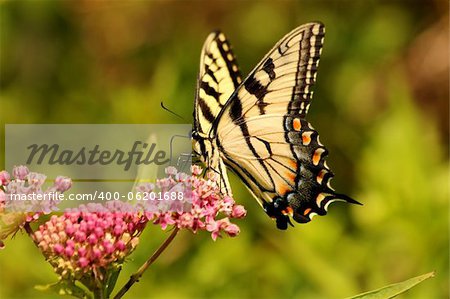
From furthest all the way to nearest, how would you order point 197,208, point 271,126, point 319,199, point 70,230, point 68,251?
point 271,126
point 319,199
point 197,208
point 70,230
point 68,251

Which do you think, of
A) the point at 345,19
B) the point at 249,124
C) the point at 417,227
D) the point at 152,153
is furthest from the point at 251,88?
the point at 345,19

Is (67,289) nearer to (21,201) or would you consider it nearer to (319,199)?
(21,201)

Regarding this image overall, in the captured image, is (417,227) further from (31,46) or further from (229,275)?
(31,46)

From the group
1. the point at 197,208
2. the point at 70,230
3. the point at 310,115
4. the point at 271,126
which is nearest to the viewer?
the point at 70,230

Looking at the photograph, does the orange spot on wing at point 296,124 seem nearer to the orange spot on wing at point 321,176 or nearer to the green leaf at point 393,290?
the orange spot on wing at point 321,176

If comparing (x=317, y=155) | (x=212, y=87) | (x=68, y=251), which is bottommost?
Answer: (x=68, y=251)

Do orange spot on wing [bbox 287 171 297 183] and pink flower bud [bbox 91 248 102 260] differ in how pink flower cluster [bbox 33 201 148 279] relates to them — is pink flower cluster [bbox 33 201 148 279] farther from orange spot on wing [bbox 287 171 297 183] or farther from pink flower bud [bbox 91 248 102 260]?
orange spot on wing [bbox 287 171 297 183]

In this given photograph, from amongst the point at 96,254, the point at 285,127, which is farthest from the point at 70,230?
the point at 285,127

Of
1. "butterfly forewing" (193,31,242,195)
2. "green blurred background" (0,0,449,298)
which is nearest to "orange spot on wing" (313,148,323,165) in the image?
"butterfly forewing" (193,31,242,195)
